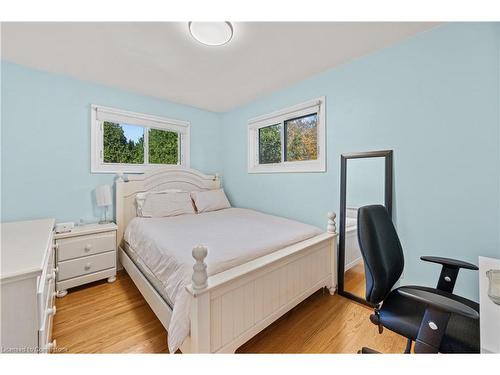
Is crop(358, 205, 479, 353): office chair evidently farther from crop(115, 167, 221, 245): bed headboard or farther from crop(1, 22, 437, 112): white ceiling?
crop(115, 167, 221, 245): bed headboard

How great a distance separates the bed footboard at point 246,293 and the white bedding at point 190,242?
0.23 ft

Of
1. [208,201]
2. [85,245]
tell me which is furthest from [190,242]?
[208,201]

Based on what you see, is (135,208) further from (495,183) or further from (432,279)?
(495,183)

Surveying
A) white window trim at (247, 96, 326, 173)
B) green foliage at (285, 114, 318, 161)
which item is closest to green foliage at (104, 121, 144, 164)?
white window trim at (247, 96, 326, 173)

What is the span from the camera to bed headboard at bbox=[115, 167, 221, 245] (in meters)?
2.51

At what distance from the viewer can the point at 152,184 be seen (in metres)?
2.80

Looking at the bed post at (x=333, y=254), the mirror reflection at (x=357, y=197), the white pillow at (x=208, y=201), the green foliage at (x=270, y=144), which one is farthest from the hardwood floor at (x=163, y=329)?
the green foliage at (x=270, y=144)

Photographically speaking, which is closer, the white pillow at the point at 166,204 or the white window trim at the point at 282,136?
the white window trim at the point at 282,136

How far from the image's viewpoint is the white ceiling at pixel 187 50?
1505 millimetres

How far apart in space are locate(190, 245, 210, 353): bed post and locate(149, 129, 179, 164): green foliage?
94.3 inches

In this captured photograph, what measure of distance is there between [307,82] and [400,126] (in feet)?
3.65

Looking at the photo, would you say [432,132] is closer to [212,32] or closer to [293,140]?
[293,140]

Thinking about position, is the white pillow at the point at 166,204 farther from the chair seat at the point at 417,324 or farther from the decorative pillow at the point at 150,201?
the chair seat at the point at 417,324

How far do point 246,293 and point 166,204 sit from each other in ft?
5.74
